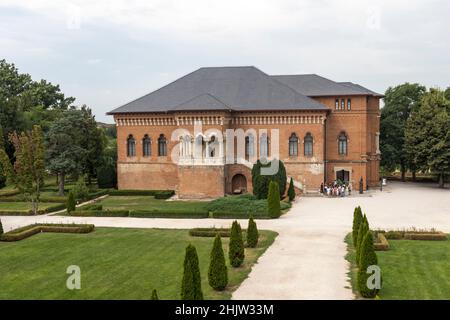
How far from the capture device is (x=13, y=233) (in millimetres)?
30609

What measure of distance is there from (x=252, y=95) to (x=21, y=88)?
2159 inches

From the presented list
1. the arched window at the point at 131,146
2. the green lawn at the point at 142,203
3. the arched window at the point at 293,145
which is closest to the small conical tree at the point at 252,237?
the green lawn at the point at 142,203

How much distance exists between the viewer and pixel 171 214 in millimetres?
37281

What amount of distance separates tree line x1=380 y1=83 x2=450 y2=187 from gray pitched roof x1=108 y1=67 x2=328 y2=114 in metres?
14.3

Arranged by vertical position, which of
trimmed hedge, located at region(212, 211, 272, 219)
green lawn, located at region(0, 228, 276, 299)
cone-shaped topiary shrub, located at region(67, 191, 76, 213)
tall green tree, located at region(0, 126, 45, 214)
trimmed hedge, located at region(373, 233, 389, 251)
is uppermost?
tall green tree, located at region(0, 126, 45, 214)

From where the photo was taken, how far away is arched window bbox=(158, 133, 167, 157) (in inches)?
2130

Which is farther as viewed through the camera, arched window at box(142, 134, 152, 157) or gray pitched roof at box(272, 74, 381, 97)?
arched window at box(142, 134, 152, 157)

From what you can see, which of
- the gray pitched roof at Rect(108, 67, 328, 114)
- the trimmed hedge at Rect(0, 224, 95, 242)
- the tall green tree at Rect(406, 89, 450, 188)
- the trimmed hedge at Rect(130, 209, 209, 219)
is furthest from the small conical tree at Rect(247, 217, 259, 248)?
the tall green tree at Rect(406, 89, 450, 188)

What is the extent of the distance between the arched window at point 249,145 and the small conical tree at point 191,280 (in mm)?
35106

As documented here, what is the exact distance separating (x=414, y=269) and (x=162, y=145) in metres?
35.7

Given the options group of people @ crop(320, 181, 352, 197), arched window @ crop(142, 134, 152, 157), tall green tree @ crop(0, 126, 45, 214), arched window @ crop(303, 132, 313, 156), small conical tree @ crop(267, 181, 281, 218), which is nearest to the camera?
small conical tree @ crop(267, 181, 281, 218)

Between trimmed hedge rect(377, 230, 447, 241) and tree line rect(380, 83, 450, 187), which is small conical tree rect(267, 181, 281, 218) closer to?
trimmed hedge rect(377, 230, 447, 241)

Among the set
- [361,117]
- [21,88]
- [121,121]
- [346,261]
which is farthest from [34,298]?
[21,88]
